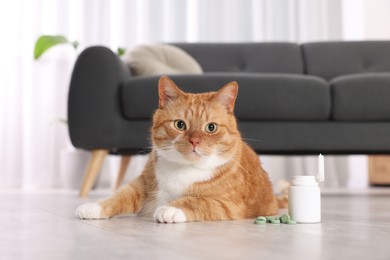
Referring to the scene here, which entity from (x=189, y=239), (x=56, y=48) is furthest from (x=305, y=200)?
(x=56, y=48)

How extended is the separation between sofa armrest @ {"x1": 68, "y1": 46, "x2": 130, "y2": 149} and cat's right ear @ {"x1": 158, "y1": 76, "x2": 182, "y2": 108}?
1173mm

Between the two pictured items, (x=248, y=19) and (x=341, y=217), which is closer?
(x=341, y=217)

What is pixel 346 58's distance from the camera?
3553mm

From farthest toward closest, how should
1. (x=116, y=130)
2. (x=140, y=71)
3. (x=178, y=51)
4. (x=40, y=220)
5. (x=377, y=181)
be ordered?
(x=377, y=181) < (x=178, y=51) < (x=140, y=71) < (x=116, y=130) < (x=40, y=220)

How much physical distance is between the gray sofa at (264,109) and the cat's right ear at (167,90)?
1.08 m

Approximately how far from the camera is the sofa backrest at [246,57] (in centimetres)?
356

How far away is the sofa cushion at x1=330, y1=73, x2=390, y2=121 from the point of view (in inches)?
103

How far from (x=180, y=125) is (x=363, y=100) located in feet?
4.86

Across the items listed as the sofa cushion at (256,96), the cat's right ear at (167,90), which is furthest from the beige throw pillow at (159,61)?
the cat's right ear at (167,90)

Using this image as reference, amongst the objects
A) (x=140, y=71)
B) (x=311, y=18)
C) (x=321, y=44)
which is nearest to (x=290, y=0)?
(x=311, y=18)

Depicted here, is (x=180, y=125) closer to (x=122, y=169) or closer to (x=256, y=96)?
(x=256, y=96)

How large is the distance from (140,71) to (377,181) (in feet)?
8.35

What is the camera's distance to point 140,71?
298 cm

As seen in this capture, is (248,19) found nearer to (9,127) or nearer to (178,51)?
(178,51)
